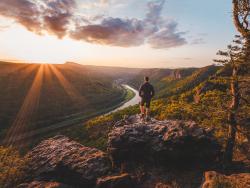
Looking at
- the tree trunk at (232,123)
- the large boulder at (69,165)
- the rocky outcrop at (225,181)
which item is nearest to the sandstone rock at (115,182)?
the large boulder at (69,165)

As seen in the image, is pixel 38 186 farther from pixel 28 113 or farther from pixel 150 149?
pixel 28 113

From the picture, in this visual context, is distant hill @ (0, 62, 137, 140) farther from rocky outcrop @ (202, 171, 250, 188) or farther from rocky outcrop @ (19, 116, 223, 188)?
rocky outcrop @ (202, 171, 250, 188)

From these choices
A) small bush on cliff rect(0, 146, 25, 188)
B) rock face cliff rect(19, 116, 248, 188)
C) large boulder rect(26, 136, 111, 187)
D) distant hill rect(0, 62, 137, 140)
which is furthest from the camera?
distant hill rect(0, 62, 137, 140)

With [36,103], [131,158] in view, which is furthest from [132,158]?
[36,103]

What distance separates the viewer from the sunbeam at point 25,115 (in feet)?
147

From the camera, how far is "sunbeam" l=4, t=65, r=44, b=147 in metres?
44.8

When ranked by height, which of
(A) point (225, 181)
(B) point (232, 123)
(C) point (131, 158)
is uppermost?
(B) point (232, 123)

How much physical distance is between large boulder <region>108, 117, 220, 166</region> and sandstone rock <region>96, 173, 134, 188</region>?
3.08 meters

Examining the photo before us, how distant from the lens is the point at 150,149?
14.3 m

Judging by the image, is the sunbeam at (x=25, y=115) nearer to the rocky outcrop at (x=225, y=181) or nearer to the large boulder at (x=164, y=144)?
the large boulder at (x=164, y=144)

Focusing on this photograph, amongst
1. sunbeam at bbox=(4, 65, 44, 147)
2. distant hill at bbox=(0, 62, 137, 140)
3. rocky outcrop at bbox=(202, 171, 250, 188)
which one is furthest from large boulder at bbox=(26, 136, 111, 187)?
distant hill at bbox=(0, 62, 137, 140)

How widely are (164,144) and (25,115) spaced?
56982 mm

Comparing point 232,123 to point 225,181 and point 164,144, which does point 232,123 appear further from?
point 225,181

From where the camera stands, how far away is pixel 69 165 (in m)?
13.9
